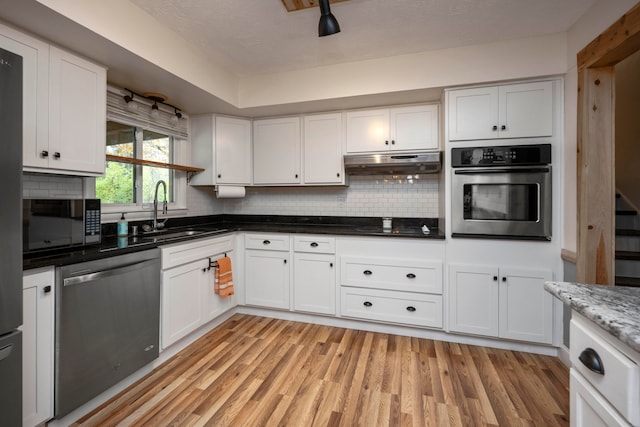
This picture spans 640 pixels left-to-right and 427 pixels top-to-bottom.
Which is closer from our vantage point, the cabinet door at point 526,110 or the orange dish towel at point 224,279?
the cabinet door at point 526,110

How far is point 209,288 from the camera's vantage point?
264cm

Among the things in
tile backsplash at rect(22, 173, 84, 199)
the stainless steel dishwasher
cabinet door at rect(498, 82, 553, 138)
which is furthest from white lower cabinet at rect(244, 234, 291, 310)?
cabinet door at rect(498, 82, 553, 138)

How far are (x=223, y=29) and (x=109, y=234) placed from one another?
6.29 ft

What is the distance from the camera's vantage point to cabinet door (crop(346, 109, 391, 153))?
292cm

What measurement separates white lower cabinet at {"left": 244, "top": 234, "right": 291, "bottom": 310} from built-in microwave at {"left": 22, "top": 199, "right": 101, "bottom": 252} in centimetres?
137

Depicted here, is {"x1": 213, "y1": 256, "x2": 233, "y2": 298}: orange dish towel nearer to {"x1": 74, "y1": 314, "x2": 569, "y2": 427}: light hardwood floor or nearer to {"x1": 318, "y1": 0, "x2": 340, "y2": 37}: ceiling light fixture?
{"x1": 74, "y1": 314, "x2": 569, "y2": 427}: light hardwood floor

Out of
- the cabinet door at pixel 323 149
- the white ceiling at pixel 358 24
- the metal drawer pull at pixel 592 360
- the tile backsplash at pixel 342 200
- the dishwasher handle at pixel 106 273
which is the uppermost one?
the white ceiling at pixel 358 24

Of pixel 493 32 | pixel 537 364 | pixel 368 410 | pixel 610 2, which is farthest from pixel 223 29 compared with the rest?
pixel 537 364

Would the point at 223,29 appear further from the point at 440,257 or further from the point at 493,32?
the point at 440,257

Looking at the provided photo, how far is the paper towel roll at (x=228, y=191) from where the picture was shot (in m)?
3.23

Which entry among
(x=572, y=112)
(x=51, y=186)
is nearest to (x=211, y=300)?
(x=51, y=186)

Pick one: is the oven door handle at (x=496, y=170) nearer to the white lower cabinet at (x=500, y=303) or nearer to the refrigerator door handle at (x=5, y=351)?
the white lower cabinet at (x=500, y=303)

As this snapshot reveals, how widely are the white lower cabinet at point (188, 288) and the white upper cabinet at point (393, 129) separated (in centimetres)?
175

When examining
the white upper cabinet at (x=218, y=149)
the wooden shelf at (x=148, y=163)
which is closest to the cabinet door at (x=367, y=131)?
the white upper cabinet at (x=218, y=149)
